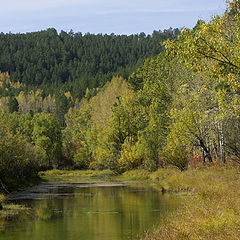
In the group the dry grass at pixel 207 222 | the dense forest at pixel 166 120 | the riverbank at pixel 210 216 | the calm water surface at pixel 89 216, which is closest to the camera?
the dry grass at pixel 207 222

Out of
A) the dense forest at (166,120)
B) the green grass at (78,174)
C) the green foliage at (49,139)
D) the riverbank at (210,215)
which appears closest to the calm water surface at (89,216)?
the riverbank at (210,215)

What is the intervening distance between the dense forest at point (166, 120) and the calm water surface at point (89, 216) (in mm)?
6522

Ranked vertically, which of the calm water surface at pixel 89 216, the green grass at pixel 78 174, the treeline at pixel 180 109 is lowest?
the green grass at pixel 78 174

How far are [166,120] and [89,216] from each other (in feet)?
130

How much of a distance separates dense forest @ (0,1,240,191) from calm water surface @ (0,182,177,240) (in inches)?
257

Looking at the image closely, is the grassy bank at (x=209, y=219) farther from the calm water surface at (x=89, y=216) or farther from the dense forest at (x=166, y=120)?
the dense forest at (x=166, y=120)

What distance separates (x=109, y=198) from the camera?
37.6 metres

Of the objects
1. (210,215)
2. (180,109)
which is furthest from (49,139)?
(210,215)

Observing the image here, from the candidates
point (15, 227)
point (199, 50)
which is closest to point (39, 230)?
point (15, 227)

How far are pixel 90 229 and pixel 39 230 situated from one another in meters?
2.62

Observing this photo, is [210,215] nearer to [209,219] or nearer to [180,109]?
[209,219]

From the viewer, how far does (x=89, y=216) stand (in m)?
27.5

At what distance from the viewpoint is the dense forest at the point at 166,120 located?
20.7 meters

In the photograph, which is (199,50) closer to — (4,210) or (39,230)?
(39,230)
